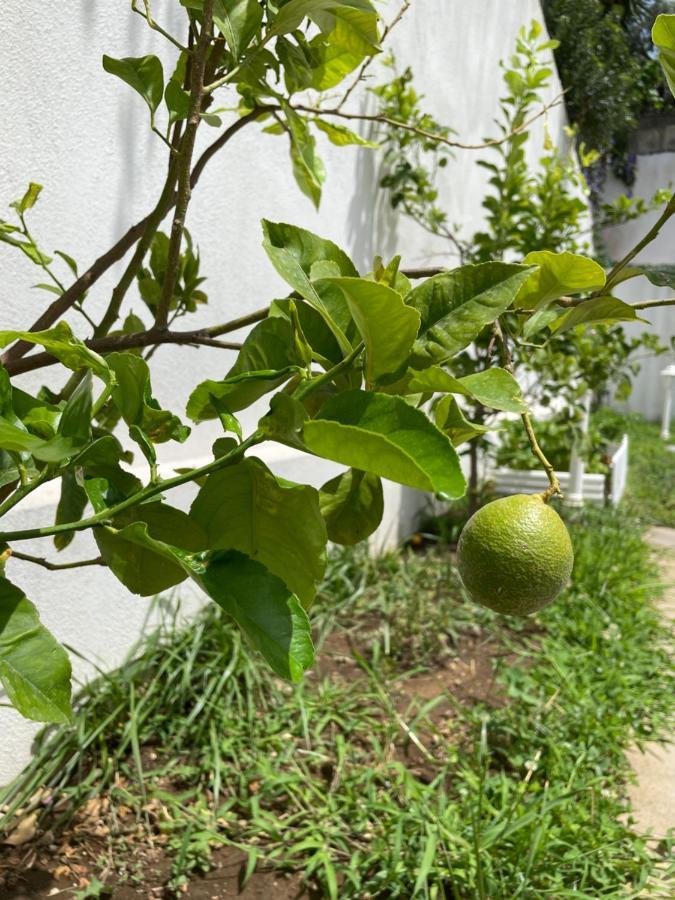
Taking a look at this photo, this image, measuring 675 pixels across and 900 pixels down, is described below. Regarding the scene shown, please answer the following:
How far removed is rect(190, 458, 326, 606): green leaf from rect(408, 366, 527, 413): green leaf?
0.13m

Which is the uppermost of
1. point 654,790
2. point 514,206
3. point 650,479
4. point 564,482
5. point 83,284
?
point 514,206

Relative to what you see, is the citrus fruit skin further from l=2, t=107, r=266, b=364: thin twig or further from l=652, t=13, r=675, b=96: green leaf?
l=2, t=107, r=266, b=364: thin twig

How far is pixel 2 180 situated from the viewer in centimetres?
177

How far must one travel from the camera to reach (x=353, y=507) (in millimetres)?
853

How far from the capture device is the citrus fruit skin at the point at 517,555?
2.65 ft

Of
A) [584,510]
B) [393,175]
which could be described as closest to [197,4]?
[393,175]

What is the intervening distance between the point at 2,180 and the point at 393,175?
2565mm

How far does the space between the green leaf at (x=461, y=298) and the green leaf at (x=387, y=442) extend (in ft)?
0.42

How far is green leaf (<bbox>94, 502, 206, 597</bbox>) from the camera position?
77 centimetres

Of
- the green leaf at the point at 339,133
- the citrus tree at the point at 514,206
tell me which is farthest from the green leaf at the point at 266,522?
the citrus tree at the point at 514,206

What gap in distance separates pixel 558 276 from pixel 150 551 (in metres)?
0.46

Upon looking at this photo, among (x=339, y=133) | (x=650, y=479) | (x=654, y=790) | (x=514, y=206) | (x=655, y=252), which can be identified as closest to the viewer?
(x=339, y=133)

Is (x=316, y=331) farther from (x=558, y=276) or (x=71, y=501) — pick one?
(x=71, y=501)

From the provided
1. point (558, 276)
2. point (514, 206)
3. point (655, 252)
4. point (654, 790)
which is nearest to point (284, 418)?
point (558, 276)
